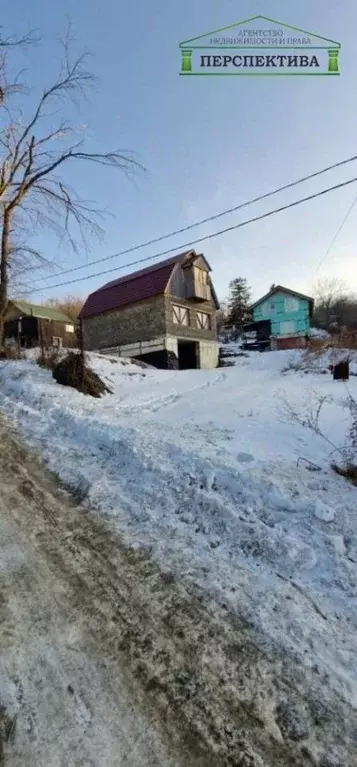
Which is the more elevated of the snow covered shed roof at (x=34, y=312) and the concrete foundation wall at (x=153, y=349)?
the snow covered shed roof at (x=34, y=312)

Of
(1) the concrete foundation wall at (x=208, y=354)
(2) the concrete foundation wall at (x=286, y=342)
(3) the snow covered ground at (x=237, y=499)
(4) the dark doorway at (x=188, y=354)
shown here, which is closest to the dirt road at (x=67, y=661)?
(3) the snow covered ground at (x=237, y=499)

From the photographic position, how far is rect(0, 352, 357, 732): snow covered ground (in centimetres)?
252

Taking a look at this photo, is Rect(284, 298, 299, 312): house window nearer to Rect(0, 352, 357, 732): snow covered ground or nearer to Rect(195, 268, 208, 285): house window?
Rect(195, 268, 208, 285): house window

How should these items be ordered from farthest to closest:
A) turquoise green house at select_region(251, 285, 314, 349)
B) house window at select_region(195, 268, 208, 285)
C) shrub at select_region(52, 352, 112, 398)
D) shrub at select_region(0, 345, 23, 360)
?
turquoise green house at select_region(251, 285, 314, 349) → house window at select_region(195, 268, 208, 285) → shrub at select_region(0, 345, 23, 360) → shrub at select_region(52, 352, 112, 398)

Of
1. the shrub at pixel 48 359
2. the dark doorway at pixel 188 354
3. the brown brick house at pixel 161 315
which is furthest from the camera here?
the dark doorway at pixel 188 354

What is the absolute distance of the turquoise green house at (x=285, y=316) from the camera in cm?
3653

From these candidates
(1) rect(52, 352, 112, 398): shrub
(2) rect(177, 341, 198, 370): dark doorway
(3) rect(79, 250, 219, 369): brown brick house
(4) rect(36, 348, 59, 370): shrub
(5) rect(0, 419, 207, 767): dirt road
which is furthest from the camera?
(2) rect(177, 341, 198, 370): dark doorway

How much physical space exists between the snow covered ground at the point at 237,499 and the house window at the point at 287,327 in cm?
3095

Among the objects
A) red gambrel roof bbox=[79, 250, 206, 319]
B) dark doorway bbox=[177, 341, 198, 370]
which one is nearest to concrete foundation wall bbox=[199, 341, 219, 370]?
dark doorway bbox=[177, 341, 198, 370]

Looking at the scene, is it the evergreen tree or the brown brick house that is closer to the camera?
the brown brick house

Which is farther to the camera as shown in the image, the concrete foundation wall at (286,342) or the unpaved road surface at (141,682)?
the concrete foundation wall at (286,342)

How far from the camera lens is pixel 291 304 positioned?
37.0m

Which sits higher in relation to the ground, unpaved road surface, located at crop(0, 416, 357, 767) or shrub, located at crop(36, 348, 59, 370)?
shrub, located at crop(36, 348, 59, 370)

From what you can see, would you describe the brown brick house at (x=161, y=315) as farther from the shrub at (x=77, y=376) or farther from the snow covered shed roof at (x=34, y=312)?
the shrub at (x=77, y=376)
